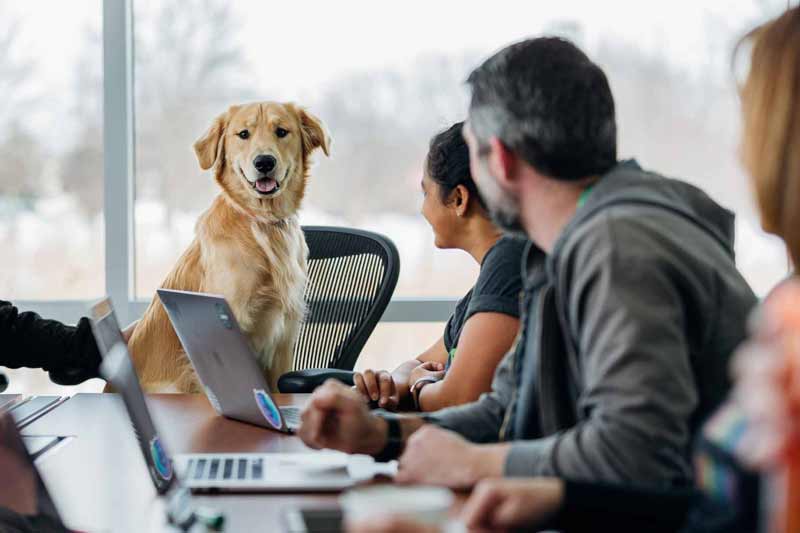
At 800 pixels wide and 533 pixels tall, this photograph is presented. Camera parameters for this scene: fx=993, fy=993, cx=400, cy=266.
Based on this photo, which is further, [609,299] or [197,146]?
[197,146]

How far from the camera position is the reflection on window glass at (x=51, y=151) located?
3.65 m

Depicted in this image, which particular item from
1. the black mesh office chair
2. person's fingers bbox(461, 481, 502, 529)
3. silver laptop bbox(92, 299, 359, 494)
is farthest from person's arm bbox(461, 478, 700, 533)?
the black mesh office chair

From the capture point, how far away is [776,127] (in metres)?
1.04

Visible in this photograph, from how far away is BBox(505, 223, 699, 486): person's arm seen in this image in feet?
3.45

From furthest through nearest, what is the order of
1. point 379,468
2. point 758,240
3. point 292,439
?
point 758,240 < point 292,439 < point 379,468

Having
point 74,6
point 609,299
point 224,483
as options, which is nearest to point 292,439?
point 224,483

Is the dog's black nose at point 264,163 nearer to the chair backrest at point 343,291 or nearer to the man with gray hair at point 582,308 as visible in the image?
the chair backrest at point 343,291

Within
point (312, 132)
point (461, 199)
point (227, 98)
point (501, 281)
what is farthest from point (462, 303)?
point (227, 98)

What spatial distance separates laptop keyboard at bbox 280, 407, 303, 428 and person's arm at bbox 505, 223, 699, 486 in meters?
0.69

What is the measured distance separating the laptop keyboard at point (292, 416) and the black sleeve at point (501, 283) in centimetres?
38

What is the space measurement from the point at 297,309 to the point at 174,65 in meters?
1.21

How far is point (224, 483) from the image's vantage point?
1.31 m

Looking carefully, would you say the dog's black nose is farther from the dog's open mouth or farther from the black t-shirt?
the black t-shirt

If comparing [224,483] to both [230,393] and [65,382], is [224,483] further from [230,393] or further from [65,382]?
[65,382]
